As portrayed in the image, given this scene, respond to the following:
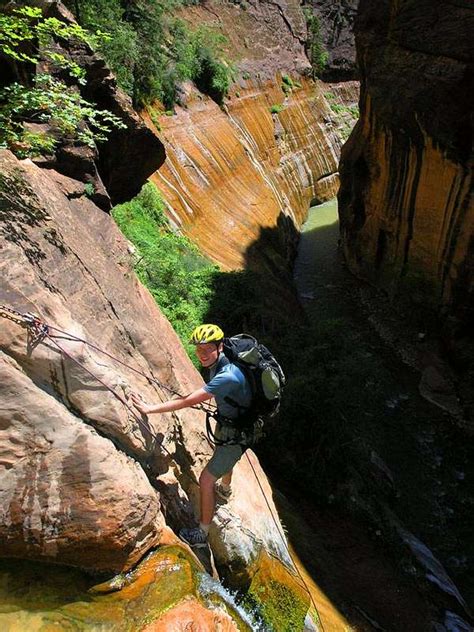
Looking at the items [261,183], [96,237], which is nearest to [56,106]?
[96,237]

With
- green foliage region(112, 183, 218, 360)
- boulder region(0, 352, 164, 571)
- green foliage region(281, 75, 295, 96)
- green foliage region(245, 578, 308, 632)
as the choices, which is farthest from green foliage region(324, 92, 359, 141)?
boulder region(0, 352, 164, 571)

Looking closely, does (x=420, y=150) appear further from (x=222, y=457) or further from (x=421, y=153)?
(x=222, y=457)

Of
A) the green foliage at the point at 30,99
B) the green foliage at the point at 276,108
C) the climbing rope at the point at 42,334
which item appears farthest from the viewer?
the green foliage at the point at 276,108

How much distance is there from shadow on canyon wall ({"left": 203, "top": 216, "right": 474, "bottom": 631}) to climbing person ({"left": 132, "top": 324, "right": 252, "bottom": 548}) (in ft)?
8.10

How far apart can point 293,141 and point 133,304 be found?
24636mm

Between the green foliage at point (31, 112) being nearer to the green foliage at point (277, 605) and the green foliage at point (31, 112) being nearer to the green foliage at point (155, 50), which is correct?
the green foliage at point (277, 605)

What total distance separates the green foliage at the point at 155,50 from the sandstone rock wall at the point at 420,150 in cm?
659

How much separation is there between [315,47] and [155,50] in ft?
64.9

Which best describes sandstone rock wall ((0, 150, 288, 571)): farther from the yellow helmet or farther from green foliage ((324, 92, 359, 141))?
green foliage ((324, 92, 359, 141))

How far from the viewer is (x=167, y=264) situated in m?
12.3

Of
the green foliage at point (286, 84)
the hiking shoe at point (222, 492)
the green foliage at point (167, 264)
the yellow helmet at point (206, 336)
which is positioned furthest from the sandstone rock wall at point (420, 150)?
the green foliage at point (286, 84)

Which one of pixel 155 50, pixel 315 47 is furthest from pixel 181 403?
pixel 315 47

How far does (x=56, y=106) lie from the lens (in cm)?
510

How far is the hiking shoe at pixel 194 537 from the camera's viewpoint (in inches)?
174
